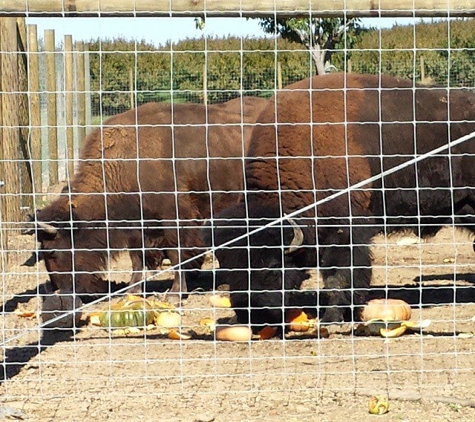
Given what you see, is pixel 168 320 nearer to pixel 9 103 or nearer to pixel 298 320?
pixel 298 320

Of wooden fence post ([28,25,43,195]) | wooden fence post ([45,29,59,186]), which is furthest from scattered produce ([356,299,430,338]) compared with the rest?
wooden fence post ([45,29,59,186])

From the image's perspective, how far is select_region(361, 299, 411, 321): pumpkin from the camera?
8148 millimetres

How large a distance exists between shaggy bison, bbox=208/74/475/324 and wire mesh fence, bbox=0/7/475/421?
0.07ft

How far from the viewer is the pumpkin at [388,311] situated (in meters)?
8.15

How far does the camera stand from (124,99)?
88.8 ft

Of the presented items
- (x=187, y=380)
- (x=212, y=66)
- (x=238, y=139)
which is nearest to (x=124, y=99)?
(x=212, y=66)

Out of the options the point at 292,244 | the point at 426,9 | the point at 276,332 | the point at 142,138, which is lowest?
the point at 276,332

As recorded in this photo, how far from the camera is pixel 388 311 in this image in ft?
26.6

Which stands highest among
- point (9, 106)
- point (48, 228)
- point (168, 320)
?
point (9, 106)

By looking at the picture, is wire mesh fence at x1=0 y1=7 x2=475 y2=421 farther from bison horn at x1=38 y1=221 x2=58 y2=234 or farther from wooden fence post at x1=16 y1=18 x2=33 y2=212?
wooden fence post at x1=16 y1=18 x2=33 y2=212

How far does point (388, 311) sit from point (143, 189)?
3843mm

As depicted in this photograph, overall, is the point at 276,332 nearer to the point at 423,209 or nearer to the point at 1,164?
the point at 423,209

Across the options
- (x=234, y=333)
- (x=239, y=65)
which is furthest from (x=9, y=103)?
(x=239, y=65)

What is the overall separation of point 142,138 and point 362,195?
3306mm
